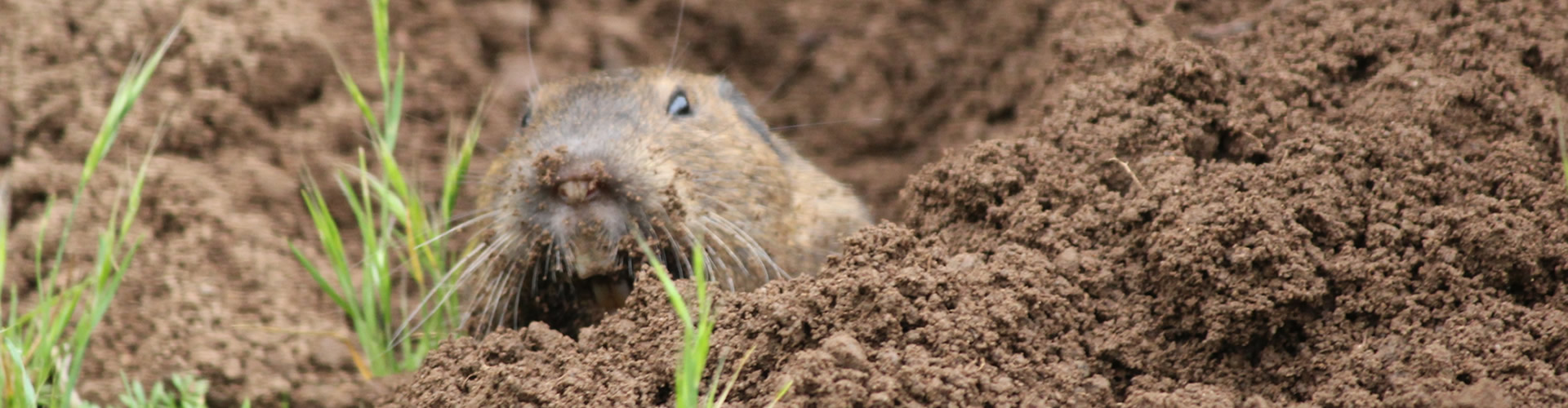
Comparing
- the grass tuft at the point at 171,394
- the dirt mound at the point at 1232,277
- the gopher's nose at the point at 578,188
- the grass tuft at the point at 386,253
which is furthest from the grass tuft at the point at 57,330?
the gopher's nose at the point at 578,188

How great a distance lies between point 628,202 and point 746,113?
105cm

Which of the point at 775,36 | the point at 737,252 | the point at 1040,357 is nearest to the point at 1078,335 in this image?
the point at 1040,357

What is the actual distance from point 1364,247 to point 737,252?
5.17ft

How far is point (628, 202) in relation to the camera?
3.02 m

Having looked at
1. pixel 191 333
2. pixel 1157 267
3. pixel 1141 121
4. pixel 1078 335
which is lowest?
pixel 191 333

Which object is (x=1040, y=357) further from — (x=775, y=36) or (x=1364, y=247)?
(x=775, y=36)

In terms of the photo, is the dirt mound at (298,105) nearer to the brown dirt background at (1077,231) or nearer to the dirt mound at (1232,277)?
the brown dirt background at (1077,231)

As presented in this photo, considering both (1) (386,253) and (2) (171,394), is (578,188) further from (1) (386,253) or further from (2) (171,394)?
(2) (171,394)

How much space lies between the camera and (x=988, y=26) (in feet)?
15.8

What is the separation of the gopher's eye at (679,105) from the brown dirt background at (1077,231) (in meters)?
0.89

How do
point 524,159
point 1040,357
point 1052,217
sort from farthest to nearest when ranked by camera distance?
point 524,159, point 1052,217, point 1040,357

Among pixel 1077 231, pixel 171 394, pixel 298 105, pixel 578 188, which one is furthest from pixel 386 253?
pixel 1077 231

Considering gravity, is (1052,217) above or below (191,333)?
above

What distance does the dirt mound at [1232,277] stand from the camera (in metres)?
2.21
